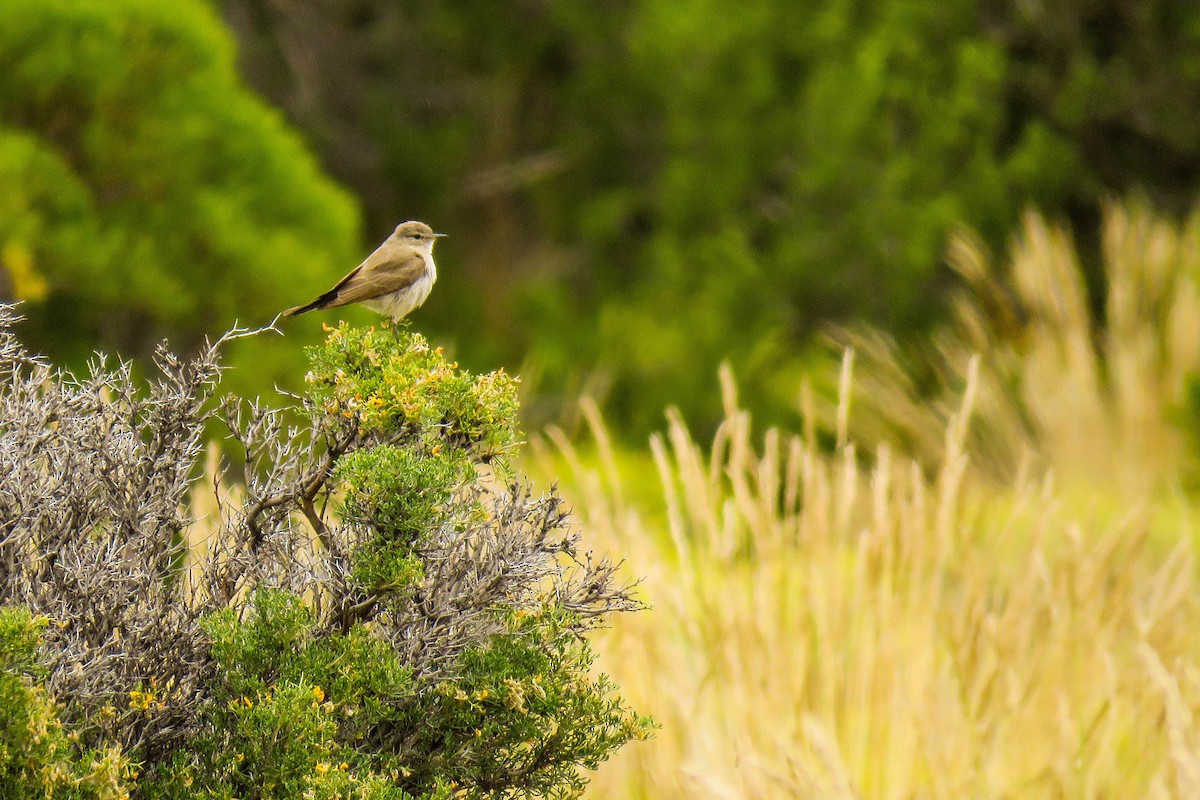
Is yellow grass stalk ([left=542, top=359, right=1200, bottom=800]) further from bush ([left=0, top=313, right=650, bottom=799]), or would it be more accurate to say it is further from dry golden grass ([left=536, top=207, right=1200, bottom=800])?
bush ([left=0, top=313, right=650, bottom=799])

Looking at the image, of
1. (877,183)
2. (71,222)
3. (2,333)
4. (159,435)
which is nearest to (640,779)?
(159,435)

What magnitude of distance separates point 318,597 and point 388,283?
900 millimetres

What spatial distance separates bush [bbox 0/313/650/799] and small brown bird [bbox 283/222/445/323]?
0.54 metres

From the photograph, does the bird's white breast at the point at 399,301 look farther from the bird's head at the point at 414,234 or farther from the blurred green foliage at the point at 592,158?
the blurred green foliage at the point at 592,158

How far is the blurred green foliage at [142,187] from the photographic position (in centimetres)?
538

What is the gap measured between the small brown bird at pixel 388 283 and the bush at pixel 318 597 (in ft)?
1.78

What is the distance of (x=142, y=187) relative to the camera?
18.7ft

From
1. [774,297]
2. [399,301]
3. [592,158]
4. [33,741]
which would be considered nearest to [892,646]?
[399,301]

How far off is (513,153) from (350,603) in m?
10.3

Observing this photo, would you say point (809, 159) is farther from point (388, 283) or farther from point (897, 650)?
point (388, 283)

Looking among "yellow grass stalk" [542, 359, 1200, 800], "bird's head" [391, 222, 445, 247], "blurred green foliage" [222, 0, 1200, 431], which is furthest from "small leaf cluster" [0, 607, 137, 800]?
"blurred green foliage" [222, 0, 1200, 431]

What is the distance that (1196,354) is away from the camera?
6.59m

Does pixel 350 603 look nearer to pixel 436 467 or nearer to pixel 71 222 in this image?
pixel 436 467

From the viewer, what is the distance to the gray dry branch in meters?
2.09
